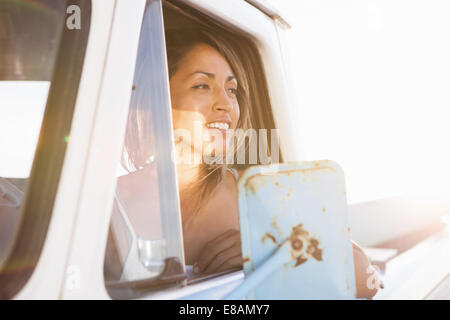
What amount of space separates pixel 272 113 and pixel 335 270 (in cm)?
112

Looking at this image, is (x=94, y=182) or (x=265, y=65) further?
(x=265, y=65)

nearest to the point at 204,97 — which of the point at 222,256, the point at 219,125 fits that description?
the point at 219,125

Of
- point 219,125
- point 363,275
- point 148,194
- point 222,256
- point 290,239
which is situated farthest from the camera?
point 219,125

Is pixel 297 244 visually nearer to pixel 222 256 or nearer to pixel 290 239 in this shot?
pixel 290 239

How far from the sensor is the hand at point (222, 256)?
4.60 ft

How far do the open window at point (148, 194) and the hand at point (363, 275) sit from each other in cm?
64

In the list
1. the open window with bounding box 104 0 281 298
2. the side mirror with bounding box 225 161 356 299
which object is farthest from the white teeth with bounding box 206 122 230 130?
the side mirror with bounding box 225 161 356 299

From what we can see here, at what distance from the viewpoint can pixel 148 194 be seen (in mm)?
1075

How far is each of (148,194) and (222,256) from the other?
1.54 feet

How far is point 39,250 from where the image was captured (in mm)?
853

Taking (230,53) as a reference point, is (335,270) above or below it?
below
